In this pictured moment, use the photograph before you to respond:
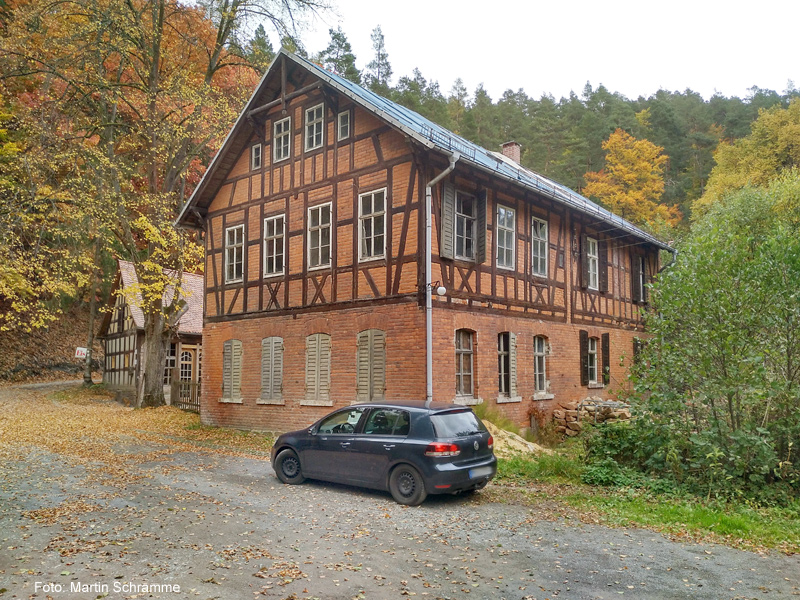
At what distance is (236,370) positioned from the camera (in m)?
18.8

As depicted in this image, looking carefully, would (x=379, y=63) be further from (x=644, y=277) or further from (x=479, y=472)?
(x=479, y=472)

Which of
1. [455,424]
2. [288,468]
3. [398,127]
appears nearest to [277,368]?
[288,468]

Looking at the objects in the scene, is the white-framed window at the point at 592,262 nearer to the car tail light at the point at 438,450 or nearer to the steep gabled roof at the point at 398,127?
the steep gabled roof at the point at 398,127

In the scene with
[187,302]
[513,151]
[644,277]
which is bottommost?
[187,302]

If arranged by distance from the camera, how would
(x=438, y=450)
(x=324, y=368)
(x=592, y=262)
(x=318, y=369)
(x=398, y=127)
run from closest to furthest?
(x=438, y=450) < (x=398, y=127) < (x=324, y=368) < (x=318, y=369) < (x=592, y=262)

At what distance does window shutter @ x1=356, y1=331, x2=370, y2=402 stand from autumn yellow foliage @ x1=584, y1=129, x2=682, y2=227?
28717 mm

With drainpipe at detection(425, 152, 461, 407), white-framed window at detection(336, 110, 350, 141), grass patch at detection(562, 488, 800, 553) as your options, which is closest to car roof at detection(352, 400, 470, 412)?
Result: grass patch at detection(562, 488, 800, 553)

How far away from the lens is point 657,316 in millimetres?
10734

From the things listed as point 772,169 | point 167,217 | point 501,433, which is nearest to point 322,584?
point 501,433

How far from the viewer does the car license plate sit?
29.3 ft

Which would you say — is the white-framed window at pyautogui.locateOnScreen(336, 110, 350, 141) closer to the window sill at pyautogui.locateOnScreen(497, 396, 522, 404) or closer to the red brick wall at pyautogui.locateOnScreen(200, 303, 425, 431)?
the red brick wall at pyautogui.locateOnScreen(200, 303, 425, 431)

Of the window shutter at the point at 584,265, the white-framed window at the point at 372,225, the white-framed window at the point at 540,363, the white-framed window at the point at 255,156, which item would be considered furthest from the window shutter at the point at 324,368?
the window shutter at the point at 584,265

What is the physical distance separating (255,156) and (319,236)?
4205 mm

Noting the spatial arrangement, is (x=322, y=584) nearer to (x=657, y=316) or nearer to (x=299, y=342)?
(x=657, y=316)
